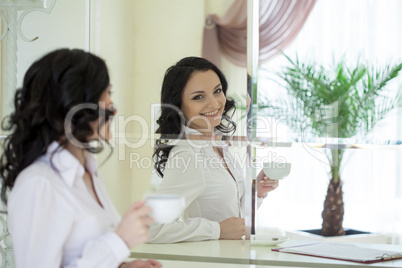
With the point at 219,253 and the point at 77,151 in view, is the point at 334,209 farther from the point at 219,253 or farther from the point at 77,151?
the point at 77,151

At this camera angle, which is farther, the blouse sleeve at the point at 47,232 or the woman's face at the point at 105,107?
the woman's face at the point at 105,107

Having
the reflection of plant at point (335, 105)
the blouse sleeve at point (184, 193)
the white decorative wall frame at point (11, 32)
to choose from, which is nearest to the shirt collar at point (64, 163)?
the blouse sleeve at point (184, 193)

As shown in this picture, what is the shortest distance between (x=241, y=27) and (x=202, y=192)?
0.60 meters

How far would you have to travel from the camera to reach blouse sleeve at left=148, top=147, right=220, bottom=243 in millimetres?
1837

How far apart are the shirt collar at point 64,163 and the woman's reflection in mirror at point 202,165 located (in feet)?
1.95

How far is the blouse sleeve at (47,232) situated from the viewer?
1173 millimetres

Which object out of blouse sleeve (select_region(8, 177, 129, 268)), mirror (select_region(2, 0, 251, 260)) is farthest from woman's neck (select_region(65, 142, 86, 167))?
mirror (select_region(2, 0, 251, 260))

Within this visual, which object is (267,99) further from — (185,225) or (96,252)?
(96,252)

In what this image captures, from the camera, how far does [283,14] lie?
6.18ft

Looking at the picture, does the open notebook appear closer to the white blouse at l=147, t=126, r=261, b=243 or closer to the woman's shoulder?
the white blouse at l=147, t=126, r=261, b=243

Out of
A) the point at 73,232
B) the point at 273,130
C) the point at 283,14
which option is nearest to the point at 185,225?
the point at 273,130

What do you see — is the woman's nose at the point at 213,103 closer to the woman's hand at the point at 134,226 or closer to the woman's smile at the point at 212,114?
the woman's smile at the point at 212,114

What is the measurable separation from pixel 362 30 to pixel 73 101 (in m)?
1.13

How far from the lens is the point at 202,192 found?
6.04 feet
